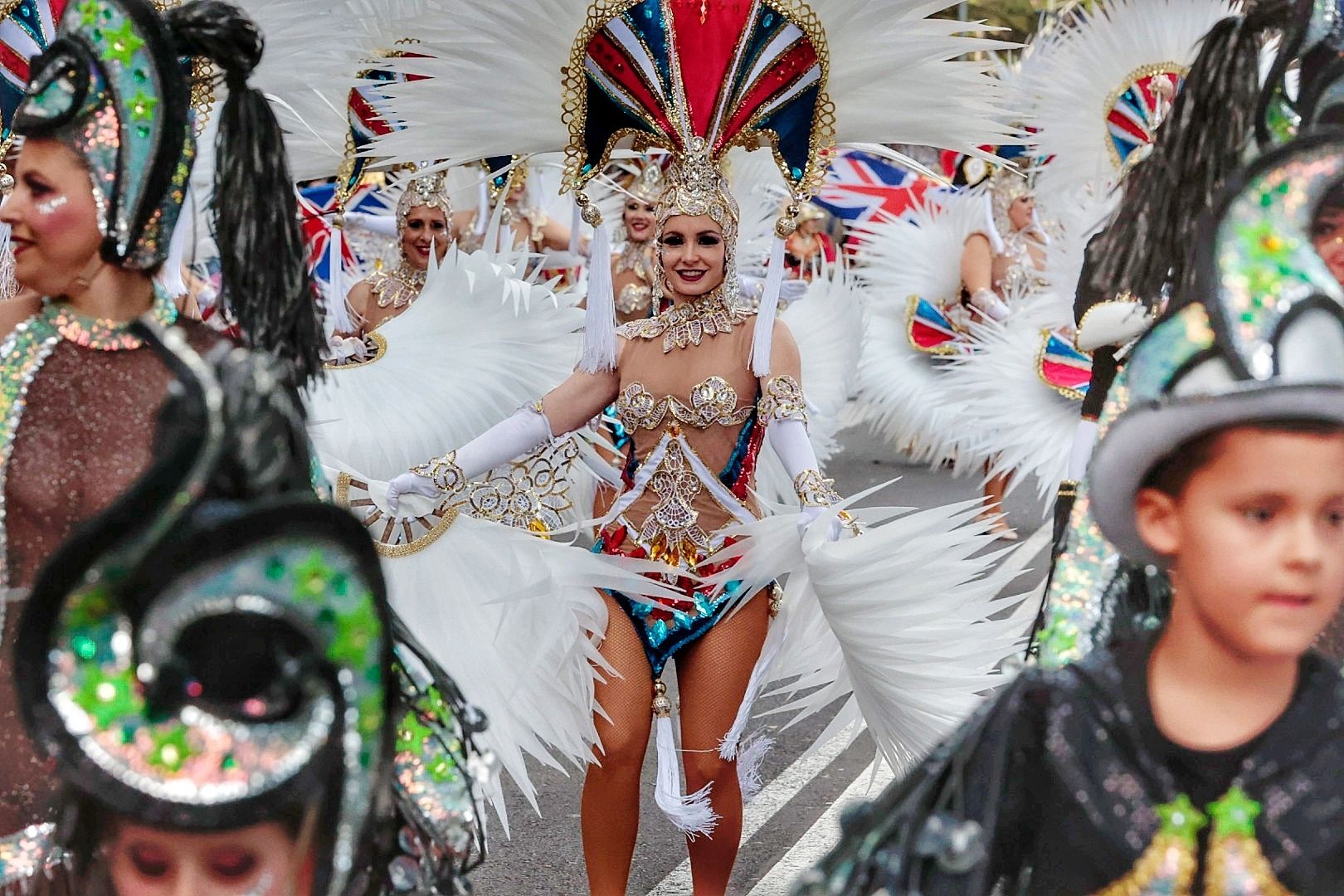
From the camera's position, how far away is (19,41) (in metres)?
4.39

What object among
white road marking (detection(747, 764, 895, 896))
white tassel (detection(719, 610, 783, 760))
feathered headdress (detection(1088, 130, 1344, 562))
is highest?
feathered headdress (detection(1088, 130, 1344, 562))

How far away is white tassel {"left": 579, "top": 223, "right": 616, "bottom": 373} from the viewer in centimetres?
421

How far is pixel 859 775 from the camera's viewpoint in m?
5.49

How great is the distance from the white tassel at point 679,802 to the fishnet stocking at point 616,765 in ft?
0.29

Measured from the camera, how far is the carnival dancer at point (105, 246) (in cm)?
228

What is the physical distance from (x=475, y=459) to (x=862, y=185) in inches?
364

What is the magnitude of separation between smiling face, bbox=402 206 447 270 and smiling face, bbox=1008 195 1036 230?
4710mm

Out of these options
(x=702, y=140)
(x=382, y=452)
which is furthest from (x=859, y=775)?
(x=702, y=140)

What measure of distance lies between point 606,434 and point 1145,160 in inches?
153

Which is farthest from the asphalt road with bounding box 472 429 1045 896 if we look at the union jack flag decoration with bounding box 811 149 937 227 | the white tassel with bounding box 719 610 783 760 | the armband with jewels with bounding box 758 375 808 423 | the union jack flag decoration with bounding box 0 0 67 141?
the union jack flag decoration with bounding box 811 149 937 227

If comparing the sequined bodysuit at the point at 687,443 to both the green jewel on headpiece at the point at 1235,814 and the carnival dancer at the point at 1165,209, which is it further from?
the green jewel on headpiece at the point at 1235,814

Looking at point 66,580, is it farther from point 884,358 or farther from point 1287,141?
point 884,358

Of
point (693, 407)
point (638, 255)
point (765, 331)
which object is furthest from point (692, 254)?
point (638, 255)

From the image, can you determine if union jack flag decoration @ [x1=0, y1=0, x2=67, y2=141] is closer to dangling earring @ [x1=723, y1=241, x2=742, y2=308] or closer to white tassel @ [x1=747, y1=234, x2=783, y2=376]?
dangling earring @ [x1=723, y1=241, x2=742, y2=308]
